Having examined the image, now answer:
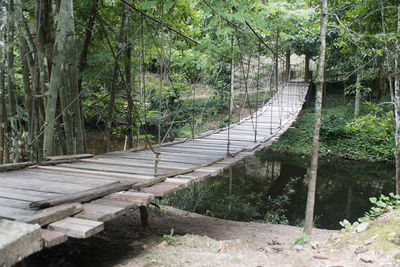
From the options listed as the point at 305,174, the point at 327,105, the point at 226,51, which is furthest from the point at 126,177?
the point at 327,105

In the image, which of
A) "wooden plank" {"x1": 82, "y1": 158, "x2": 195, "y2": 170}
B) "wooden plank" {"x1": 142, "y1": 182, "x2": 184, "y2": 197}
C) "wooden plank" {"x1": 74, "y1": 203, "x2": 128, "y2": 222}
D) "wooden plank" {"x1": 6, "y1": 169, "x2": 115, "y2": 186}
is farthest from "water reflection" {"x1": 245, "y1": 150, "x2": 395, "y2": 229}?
"wooden plank" {"x1": 74, "y1": 203, "x2": 128, "y2": 222}

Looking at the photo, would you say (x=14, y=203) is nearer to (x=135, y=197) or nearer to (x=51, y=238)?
(x=51, y=238)

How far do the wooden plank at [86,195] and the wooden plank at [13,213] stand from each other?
4 cm

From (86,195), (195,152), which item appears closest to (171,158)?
(195,152)

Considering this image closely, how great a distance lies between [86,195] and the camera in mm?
1510

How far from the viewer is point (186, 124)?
9914mm

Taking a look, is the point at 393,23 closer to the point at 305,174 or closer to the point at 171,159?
the point at 171,159

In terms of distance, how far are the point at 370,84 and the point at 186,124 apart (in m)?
5.78

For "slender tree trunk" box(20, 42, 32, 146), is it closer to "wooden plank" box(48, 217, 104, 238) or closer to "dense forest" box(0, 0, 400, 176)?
"dense forest" box(0, 0, 400, 176)

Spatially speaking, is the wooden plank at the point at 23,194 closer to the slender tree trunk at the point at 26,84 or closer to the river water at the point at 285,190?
the slender tree trunk at the point at 26,84

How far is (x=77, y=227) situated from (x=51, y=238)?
106 millimetres

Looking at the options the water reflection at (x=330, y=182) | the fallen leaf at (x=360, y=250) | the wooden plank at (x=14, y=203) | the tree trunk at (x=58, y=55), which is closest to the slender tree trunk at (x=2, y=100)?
the tree trunk at (x=58, y=55)

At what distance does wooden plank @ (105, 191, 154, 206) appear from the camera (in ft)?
5.11

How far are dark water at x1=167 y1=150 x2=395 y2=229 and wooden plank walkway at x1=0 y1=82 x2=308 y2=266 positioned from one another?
200cm
